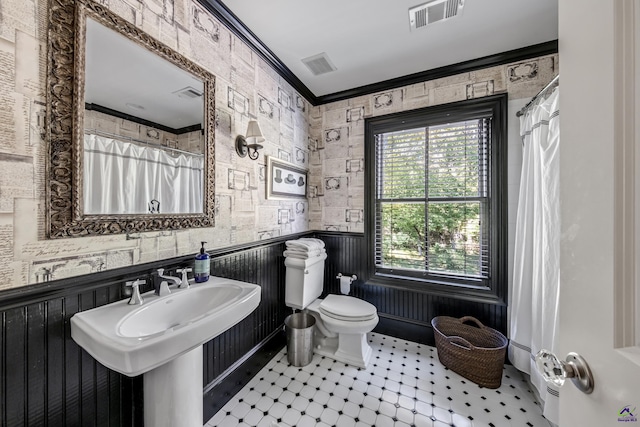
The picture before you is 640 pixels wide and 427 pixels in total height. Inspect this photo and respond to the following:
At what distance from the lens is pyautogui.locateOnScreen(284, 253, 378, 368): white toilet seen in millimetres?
1854

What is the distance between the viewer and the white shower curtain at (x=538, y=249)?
1360 mm

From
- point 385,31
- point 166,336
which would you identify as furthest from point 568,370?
point 385,31

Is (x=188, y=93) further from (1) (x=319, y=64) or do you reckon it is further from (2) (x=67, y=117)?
(1) (x=319, y=64)

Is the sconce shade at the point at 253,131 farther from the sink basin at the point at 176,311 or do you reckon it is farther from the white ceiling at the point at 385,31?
the sink basin at the point at 176,311

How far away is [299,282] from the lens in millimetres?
2027

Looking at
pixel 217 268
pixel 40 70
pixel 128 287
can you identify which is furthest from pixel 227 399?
pixel 40 70

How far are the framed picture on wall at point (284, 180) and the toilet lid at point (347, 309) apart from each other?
103cm

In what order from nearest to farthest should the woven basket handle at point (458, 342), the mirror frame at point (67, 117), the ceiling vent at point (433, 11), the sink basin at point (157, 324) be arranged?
the sink basin at point (157, 324) < the mirror frame at point (67, 117) < the ceiling vent at point (433, 11) < the woven basket handle at point (458, 342)

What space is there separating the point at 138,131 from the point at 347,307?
1.82 m

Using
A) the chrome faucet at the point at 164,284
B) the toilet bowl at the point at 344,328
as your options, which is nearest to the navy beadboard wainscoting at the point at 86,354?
the chrome faucet at the point at 164,284

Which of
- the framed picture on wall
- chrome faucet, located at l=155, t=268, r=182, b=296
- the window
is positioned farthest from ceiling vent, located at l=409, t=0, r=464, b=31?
chrome faucet, located at l=155, t=268, r=182, b=296

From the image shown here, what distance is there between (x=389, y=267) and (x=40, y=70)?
252cm

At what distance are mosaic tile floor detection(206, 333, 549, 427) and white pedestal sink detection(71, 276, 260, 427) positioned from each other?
51 cm

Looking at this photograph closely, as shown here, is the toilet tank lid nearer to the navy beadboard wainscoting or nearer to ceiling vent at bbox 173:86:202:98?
the navy beadboard wainscoting
